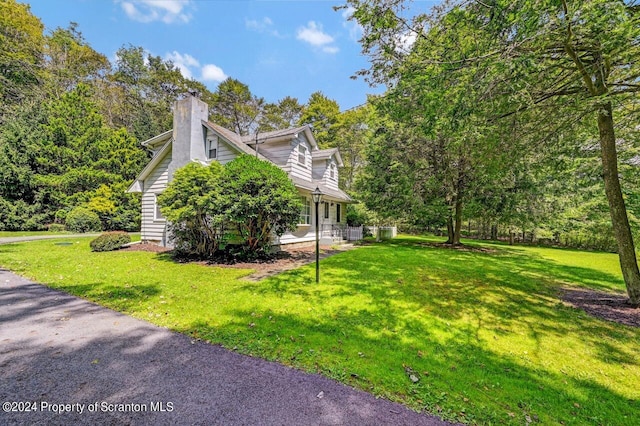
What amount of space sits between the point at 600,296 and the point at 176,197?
42.2ft

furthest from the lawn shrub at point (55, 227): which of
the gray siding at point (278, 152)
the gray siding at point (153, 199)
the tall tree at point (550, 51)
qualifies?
the tall tree at point (550, 51)

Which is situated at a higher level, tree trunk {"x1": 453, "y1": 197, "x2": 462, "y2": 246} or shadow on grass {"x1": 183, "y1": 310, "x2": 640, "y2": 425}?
tree trunk {"x1": 453, "y1": 197, "x2": 462, "y2": 246}

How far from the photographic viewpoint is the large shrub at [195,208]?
8.87 metres

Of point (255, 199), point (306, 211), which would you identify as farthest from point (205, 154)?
point (306, 211)

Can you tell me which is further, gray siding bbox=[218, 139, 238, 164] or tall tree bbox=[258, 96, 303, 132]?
tall tree bbox=[258, 96, 303, 132]

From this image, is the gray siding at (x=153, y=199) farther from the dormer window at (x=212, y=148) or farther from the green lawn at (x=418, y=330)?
the green lawn at (x=418, y=330)

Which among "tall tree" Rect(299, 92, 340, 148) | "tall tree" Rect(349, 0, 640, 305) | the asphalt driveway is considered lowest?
the asphalt driveway

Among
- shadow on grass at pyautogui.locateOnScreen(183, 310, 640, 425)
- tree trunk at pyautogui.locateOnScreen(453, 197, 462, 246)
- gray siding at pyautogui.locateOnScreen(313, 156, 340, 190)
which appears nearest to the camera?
shadow on grass at pyautogui.locateOnScreen(183, 310, 640, 425)

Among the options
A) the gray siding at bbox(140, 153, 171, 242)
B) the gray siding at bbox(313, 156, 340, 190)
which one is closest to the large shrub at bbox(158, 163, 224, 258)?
the gray siding at bbox(140, 153, 171, 242)

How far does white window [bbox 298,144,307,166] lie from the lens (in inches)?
557

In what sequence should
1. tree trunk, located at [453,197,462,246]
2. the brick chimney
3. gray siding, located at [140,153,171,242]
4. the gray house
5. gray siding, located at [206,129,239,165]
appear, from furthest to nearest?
tree trunk, located at [453,197,462,246] → gray siding, located at [140,153,171,242] → gray siding, located at [206,129,239,165] → the gray house → the brick chimney

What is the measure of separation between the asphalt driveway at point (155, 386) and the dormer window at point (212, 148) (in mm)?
9554

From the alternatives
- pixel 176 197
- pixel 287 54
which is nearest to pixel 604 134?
pixel 287 54

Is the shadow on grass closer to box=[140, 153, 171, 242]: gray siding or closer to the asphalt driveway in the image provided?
the asphalt driveway
